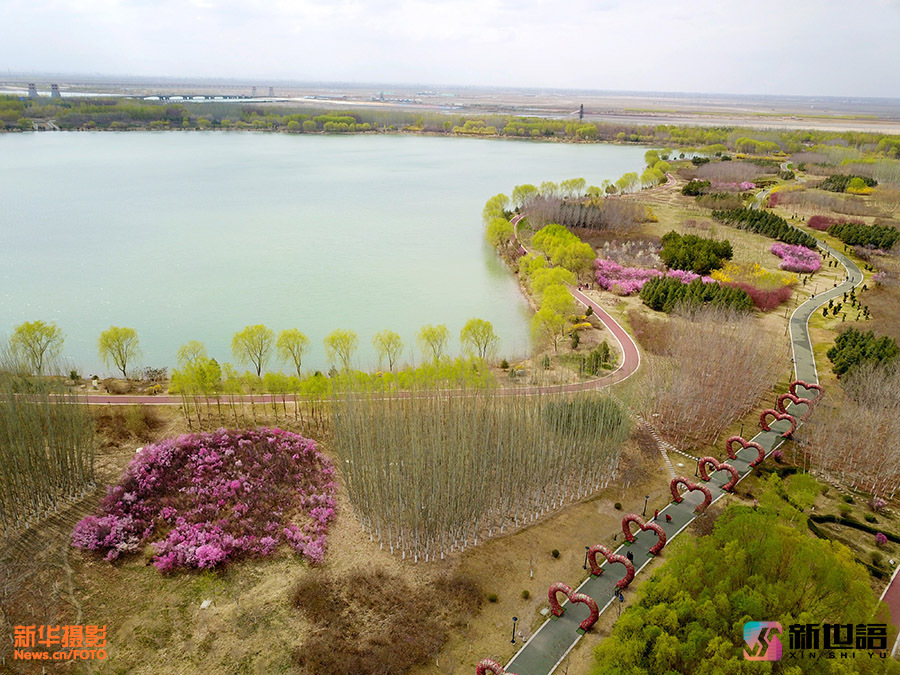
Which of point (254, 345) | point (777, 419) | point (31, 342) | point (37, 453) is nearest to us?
point (37, 453)

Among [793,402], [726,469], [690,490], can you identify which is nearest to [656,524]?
[690,490]

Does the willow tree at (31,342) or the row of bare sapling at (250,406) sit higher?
the willow tree at (31,342)

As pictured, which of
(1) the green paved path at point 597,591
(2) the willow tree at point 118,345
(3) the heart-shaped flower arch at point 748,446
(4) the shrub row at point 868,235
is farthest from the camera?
(4) the shrub row at point 868,235

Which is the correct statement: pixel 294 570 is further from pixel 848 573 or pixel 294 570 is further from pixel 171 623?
pixel 848 573

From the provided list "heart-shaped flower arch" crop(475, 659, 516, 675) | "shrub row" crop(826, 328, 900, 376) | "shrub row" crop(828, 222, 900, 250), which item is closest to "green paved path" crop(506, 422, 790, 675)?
"heart-shaped flower arch" crop(475, 659, 516, 675)

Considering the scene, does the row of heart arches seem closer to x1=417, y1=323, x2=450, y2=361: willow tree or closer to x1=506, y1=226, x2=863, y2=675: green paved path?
x1=506, y1=226, x2=863, y2=675: green paved path

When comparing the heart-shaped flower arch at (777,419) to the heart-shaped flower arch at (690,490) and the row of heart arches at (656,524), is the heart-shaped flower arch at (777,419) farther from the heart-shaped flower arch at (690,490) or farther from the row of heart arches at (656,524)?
the heart-shaped flower arch at (690,490)

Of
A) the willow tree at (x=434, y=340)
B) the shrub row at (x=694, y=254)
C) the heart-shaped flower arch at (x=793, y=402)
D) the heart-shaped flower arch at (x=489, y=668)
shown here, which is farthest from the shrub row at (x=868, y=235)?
the heart-shaped flower arch at (x=489, y=668)

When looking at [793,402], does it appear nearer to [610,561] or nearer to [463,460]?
[610,561]
